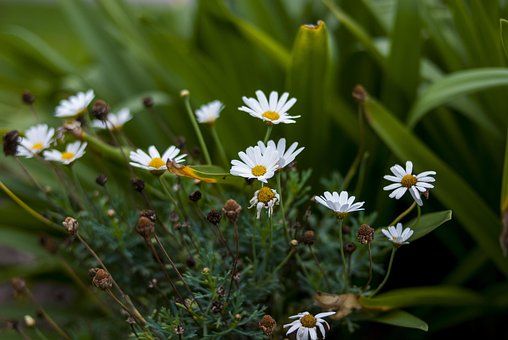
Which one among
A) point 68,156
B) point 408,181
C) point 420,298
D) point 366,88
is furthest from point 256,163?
point 366,88

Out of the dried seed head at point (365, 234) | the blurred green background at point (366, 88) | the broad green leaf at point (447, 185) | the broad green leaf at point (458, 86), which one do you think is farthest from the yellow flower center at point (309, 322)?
the broad green leaf at point (458, 86)

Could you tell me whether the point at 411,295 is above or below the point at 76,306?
below

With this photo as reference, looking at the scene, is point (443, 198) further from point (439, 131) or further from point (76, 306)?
point (76, 306)

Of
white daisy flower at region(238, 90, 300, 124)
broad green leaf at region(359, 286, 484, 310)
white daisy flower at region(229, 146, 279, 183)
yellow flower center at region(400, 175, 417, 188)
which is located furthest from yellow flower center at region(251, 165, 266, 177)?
broad green leaf at region(359, 286, 484, 310)

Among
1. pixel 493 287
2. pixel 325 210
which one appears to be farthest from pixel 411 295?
pixel 493 287

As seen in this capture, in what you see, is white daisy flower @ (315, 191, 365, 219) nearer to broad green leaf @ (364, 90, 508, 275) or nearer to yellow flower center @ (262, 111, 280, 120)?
yellow flower center @ (262, 111, 280, 120)

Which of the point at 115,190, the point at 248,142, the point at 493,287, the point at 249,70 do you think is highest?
the point at 249,70

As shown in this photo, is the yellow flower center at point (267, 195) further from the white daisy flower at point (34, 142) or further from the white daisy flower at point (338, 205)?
the white daisy flower at point (34, 142)
